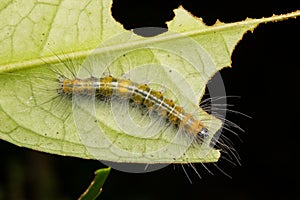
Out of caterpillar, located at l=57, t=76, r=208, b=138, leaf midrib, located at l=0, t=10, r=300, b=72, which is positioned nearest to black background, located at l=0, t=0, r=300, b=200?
leaf midrib, located at l=0, t=10, r=300, b=72

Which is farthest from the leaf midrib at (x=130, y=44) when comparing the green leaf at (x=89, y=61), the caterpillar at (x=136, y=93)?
the caterpillar at (x=136, y=93)

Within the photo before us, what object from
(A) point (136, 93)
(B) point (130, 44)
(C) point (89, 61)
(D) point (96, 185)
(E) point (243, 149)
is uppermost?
(B) point (130, 44)

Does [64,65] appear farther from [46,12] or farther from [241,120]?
[241,120]

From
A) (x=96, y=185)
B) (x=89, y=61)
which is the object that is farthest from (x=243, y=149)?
(x=96, y=185)

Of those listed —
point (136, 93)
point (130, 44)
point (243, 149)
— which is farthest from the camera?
point (243, 149)

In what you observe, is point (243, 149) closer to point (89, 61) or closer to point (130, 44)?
point (130, 44)

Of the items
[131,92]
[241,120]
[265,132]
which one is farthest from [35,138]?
[265,132]

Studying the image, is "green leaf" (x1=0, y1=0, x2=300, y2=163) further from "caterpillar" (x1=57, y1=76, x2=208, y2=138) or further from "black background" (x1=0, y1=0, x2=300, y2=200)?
"black background" (x1=0, y1=0, x2=300, y2=200)
